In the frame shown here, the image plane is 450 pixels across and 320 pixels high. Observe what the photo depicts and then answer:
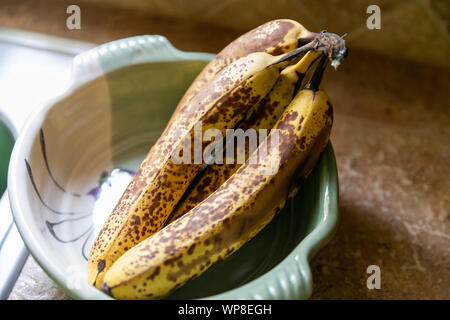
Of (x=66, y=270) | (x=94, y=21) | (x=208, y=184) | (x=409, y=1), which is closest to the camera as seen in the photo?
(x=66, y=270)

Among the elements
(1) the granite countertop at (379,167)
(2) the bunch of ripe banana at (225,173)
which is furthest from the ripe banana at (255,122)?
(1) the granite countertop at (379,167)

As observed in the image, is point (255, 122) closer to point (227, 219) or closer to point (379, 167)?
point (227, 219)

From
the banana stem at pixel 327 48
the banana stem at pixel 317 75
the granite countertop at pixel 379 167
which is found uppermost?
the banana stem at pixel 327 48

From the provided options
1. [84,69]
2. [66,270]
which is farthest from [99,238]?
[84,69]

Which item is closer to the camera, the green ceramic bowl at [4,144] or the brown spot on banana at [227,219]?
the brown spot on banana at [227,219]

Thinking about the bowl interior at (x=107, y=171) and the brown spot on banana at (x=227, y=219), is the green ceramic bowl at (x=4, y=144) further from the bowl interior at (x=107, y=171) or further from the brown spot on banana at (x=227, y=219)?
the brown spot on banana at (x=227, y=219)

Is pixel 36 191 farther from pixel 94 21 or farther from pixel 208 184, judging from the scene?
pixel 94 21
